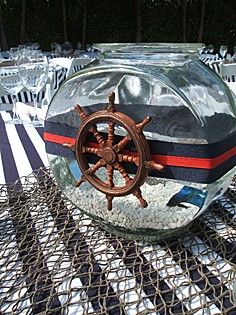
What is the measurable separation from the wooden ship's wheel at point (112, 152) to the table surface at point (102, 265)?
0.07 metres

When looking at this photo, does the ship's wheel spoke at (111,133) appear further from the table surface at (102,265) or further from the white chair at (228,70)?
the white chair at (228,70)

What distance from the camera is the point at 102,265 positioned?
51 centimetres

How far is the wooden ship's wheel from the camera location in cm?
47

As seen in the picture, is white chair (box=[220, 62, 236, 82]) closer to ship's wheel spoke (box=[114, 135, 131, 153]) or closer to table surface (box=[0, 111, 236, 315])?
table surface (box=[0, 111, 236, 315])

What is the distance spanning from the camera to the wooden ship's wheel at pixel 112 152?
465mm

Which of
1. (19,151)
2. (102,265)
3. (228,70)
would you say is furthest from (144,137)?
(228,70)

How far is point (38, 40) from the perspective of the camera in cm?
677

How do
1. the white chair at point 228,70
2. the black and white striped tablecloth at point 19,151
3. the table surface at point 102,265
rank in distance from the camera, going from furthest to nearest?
the white chair at point 228,70 < the black and white striped tablecloth at point 19,151 < the table surface at point 102,265

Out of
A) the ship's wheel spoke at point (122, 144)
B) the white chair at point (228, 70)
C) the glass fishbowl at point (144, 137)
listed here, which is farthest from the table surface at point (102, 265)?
the white chair at point (228, 70)

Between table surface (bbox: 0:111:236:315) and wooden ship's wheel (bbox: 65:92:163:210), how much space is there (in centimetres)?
7

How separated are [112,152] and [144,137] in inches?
1.6

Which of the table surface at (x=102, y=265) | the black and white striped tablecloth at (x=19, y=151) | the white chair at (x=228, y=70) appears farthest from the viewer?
the white chair at (x=228, y=70)

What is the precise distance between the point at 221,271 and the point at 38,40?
670cm

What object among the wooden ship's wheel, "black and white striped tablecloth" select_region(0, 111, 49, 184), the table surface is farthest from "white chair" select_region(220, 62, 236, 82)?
the wooden ship's wheel
